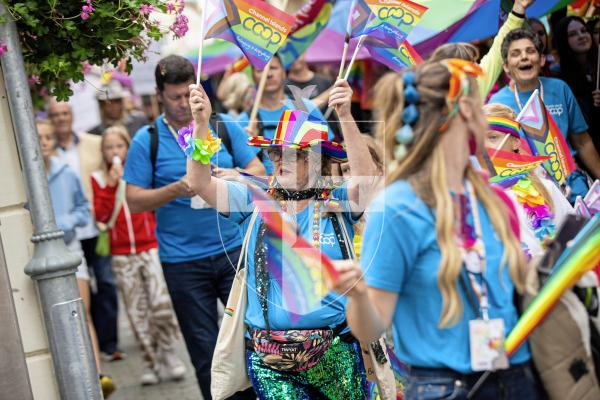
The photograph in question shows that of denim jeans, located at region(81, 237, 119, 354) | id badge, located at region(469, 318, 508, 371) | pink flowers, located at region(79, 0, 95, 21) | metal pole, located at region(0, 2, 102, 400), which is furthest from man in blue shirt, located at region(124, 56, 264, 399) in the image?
denim jeans, located at region(81, 237, 119, 354)

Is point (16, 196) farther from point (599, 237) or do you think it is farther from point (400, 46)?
point (599, 237)

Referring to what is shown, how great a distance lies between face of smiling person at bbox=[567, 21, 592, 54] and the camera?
24.8ft

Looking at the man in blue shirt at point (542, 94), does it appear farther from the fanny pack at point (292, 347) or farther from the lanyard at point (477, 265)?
the lanyard at point (477, 265)

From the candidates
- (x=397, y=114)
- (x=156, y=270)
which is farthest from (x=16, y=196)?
(x=156, y=270)

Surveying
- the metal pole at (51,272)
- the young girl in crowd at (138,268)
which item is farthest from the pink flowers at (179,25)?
the young girl in crowd at (138,268)

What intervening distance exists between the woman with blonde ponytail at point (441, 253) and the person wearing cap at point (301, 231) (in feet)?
3.92

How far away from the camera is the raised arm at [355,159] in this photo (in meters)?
4.21

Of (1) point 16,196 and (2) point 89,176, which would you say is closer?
(1) point 16,196

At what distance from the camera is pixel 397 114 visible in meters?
2.98

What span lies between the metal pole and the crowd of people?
527 millimetres

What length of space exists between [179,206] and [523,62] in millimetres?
2297

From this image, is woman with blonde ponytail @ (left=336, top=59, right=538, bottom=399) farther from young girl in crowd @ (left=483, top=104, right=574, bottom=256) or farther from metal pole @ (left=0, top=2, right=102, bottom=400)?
metal pole @ (left=0, top=2, right=102, bottom=400)

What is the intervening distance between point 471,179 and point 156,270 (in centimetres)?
561

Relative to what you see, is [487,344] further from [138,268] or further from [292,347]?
[138,268]
